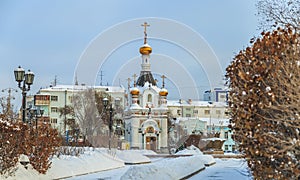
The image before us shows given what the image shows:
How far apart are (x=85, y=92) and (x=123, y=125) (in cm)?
629

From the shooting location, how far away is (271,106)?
6535mm

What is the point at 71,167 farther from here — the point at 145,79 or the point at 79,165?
the point at 145,79

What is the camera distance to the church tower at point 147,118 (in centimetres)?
4788

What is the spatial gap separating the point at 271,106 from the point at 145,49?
46.0 metres

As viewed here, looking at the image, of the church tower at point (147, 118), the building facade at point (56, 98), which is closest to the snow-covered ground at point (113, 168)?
the church tower at point (147, 118)

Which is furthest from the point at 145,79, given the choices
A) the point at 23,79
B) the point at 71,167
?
the point at 23,79

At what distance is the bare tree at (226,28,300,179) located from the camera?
21.2 feet

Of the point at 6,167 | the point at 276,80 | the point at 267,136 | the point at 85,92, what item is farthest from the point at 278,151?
the point at 85,92

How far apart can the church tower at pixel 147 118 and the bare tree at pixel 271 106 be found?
40.5 metres

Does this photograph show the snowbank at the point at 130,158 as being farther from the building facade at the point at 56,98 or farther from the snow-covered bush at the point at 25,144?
the building facade at the point at 56,98

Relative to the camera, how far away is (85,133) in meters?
46.5

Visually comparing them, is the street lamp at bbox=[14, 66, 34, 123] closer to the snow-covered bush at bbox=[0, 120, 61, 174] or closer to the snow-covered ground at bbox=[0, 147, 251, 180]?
the snow-covered bush at bbox=[0, 120, 61, 174]

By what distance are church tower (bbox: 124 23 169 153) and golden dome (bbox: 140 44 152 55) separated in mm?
3797

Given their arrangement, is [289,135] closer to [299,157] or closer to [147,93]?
[299,157]
